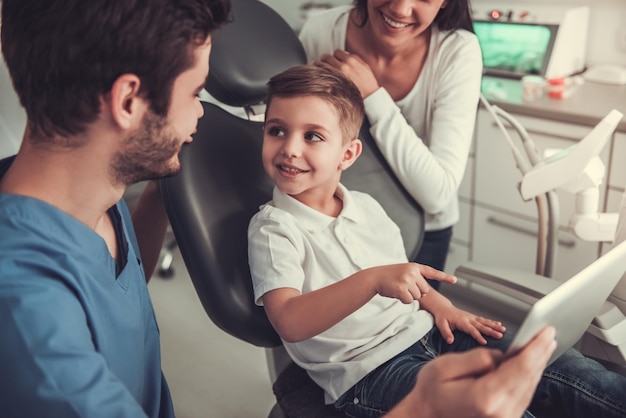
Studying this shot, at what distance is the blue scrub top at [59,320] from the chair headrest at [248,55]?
489mm

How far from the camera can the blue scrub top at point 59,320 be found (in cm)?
76

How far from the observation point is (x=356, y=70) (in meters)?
1.41

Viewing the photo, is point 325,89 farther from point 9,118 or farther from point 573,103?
point 573,103

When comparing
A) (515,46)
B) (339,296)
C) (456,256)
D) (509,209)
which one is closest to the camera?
(339,296)

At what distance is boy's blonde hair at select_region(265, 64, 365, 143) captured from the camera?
1198mm

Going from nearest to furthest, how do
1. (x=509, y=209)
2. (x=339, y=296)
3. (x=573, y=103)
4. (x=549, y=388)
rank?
(x=339, y=296)
(x=549, y=388)
(x=573, y=103)
(x=509, y=209)

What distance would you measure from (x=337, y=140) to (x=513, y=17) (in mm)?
1677

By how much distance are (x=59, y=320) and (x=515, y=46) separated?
2.18m

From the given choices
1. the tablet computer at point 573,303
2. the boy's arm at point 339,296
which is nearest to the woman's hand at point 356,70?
the boy's arm at point 339,296

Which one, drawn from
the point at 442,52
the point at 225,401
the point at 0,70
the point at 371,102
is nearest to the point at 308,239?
the point at 371,102

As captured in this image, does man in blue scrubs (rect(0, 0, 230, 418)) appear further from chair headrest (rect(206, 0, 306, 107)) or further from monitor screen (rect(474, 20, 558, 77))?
monitor screen (rect(474, 20, 558, 77))

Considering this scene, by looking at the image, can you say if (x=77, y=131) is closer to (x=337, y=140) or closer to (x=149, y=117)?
(x=149, y=117)

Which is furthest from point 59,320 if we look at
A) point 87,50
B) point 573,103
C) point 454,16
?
point 573,103

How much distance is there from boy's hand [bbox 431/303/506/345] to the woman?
0.95 ft
